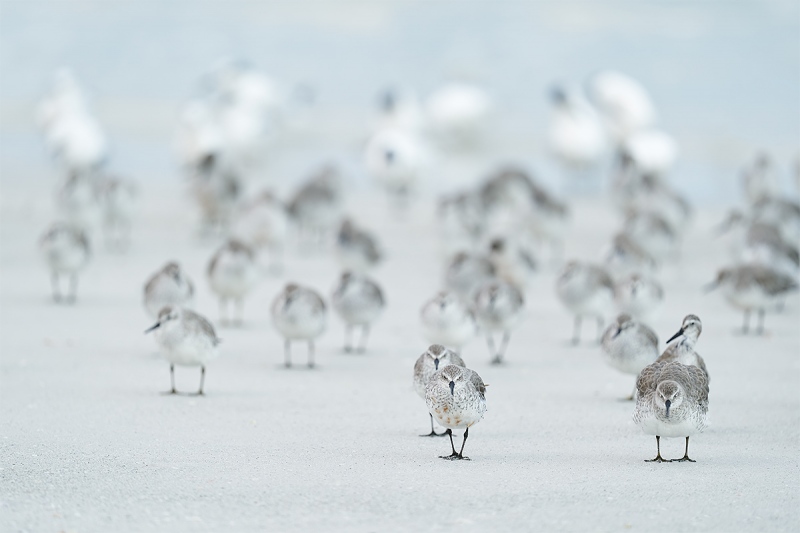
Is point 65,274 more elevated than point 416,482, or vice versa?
point 65,274

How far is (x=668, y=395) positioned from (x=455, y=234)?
351 inches

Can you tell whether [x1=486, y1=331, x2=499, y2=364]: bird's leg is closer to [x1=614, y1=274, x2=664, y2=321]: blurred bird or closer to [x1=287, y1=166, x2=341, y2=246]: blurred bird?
[x1=614, y1=274, x2=664, y2=321]: blurred bird

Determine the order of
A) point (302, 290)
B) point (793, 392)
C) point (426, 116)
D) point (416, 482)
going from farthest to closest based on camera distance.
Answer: point (426, 116)
point (302, 290)
point (793, 392)
point (416, 482)

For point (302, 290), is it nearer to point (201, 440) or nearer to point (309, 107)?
point (201, 440)

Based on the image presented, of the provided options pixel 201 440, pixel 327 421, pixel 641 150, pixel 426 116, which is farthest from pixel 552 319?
pixel 426 116

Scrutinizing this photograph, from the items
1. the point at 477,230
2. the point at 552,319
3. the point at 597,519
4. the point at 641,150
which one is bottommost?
the point at 597,519

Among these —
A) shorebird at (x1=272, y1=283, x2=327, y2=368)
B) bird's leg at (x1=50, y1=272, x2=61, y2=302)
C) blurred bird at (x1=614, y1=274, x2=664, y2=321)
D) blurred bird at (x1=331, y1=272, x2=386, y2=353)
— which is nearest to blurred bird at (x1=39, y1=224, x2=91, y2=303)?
bird's leg at (x1=50, y1=272, x2=61, y2=302)

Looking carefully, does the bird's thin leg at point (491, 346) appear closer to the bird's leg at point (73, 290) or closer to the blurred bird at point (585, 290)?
the blurred bird at point (585, 290)

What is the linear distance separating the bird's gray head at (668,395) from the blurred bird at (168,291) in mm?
5072

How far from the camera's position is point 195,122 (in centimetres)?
2328

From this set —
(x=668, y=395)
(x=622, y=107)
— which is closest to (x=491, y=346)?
(x=668, y=395)

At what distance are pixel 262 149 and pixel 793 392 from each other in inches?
628

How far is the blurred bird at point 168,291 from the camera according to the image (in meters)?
→ 11.5

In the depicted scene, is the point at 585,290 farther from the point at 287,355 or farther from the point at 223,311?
the point at 223,311
